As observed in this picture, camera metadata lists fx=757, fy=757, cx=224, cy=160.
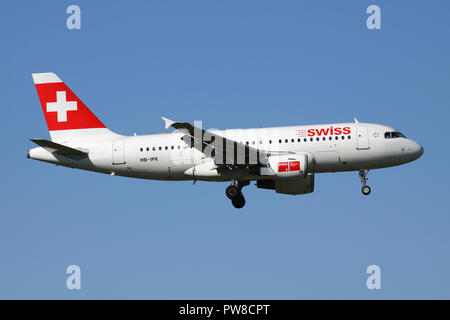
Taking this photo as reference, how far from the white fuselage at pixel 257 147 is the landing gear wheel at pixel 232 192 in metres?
0.90

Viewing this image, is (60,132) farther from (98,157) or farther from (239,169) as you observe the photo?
(239,169)

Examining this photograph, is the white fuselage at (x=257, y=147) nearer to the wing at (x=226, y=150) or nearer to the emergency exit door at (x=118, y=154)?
the emergency exit door at (x=118, y=154)

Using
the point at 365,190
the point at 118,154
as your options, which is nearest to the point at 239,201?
the point at 365,190

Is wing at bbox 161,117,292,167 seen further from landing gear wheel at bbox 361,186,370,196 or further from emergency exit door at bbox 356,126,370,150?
landing gear wheel at bbox 361,186,370,196

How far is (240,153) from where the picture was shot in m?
46.2

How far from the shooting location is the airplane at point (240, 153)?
4628 centimetres

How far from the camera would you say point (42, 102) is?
52062mm

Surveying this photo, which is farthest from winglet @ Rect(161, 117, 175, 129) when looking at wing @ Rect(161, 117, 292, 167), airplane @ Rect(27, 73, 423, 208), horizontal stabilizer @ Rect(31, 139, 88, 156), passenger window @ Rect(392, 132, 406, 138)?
passenger window @ Rect(392, 132, 406, 138)

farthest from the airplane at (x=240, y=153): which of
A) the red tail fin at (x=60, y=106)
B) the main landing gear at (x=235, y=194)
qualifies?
the red tail fin at (x=60, y=106)

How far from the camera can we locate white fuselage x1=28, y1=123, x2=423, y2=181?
46.8 metres

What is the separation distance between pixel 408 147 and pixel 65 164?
72.6 feet

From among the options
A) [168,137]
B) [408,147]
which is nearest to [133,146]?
Answer: [168,137]

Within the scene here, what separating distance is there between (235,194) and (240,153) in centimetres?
331

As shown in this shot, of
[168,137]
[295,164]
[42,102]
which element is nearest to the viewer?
[295,164]
